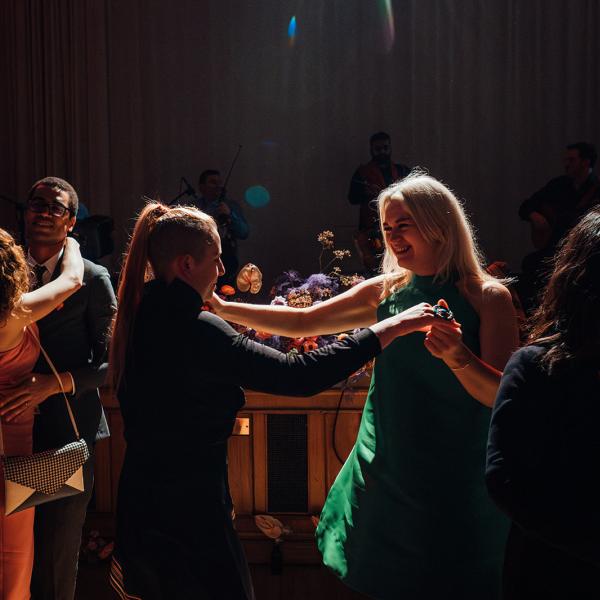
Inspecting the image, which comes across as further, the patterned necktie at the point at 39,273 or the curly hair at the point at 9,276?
the patterned necktie at the point at 39,273

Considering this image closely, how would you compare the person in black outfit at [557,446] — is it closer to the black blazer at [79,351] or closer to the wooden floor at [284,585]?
the black blazer at [79,351]

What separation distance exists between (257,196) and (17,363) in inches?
245

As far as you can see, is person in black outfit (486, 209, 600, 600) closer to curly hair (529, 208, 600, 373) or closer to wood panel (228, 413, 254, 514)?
curly hair (529, 208, 600, 373)

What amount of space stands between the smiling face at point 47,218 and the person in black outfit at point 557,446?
A: 1.56 m

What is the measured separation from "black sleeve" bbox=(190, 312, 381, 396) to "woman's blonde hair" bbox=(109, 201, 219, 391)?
16 centimetres

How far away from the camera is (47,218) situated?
2.29m

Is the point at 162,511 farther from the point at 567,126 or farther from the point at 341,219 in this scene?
the point at 567,126

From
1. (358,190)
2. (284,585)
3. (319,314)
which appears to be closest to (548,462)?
(319,314)

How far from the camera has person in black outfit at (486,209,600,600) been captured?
1.10m

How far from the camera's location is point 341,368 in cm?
156

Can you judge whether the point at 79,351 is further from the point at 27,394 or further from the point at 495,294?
the point at 495,294

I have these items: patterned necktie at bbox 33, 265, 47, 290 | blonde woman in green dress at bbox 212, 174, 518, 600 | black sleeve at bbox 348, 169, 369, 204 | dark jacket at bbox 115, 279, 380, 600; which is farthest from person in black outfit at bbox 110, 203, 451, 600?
black sleeve at bbox 348, 169, 369, 204

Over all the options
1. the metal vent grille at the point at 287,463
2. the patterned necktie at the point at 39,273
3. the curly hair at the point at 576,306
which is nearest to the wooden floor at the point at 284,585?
the metal vent grille at the point at 287,463

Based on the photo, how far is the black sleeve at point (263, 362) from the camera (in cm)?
149
